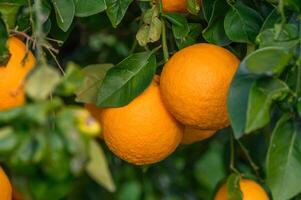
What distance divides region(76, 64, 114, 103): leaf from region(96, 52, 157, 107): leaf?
61 millimetres

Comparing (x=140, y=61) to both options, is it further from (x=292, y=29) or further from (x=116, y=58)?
(x=116, y=58)

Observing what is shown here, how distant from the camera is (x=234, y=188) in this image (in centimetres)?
138

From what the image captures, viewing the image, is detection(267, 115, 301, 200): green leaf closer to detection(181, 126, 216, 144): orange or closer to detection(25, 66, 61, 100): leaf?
detection(181, 126, 216, 144): orange

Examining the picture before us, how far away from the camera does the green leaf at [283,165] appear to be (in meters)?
1.13

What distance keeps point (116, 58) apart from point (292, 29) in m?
1.00

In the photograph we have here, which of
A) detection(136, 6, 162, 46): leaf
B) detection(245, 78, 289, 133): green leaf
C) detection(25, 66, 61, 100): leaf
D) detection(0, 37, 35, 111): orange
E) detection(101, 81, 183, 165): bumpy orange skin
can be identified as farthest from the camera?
detection(136, 6, 162, 46): leaf

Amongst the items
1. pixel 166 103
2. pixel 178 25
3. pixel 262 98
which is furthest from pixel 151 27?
pixel 262 98

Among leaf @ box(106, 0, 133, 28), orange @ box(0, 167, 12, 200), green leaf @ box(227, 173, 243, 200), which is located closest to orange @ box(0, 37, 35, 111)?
orange @ box(0, 167, 12, 200)

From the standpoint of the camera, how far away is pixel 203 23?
1.40 meters

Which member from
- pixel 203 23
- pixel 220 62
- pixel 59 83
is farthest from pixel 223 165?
pixel 59 83

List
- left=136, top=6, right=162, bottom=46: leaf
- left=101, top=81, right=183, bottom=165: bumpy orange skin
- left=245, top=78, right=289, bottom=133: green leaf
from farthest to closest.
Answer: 1. left=136, top=6, right=162, bottom=46: leaf
2. left=101, top=81, right=183, bottom=165: bumpy orange skin
3. left=245, top=78, right=289, bottom=133: green leaf

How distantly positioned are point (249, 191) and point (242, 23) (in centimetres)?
33

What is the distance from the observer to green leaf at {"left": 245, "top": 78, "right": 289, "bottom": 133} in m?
0.97

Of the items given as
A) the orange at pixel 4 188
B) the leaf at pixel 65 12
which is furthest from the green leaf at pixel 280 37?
the orange at pixel 4 188
